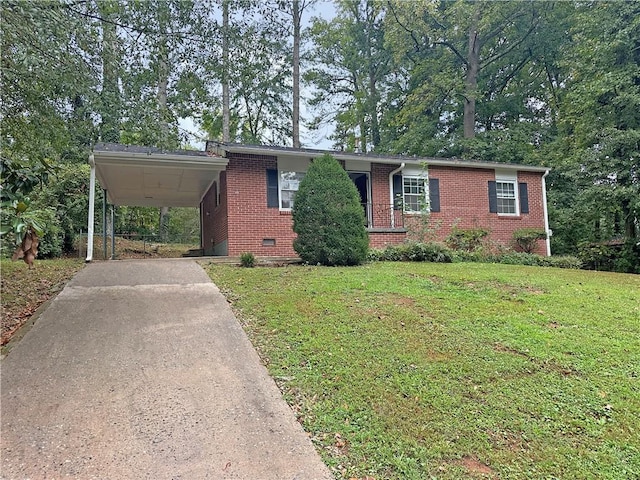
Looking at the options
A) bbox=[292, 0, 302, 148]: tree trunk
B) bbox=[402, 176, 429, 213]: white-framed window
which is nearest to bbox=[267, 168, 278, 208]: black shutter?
bbox=[402, 176, 429, 213]: white-framed window

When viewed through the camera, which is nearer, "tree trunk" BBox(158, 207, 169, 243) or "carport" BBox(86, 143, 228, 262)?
"carport" BBox(86, 143, 228, 262)

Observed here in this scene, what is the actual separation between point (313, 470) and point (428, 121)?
23165mm

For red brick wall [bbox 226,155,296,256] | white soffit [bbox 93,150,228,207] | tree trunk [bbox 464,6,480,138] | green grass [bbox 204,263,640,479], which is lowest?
green grass [bbox 204,263,640,479]

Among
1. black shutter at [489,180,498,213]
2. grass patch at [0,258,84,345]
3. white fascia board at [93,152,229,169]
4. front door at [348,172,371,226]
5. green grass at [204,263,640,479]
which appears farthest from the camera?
black shutter at [489,180,498,213]

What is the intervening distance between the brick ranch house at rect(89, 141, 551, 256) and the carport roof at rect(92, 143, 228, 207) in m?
0.02

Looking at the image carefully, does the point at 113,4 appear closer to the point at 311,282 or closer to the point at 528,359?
the point at 311,282

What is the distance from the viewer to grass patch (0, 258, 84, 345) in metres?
5.15

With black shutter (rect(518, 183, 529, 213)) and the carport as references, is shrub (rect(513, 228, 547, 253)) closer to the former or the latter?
black shutter (rect(518, 183, 529, 213))

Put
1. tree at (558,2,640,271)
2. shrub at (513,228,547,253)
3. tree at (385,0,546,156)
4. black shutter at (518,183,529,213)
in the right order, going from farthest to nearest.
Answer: tree at (385,0,546,156) → black shutter at (518,183,529,213) → shrub at (513,228,547,253) → tree at (558,2,640,271)

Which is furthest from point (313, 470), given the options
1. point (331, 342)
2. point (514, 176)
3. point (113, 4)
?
point (514, 176)

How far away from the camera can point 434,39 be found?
22.8m

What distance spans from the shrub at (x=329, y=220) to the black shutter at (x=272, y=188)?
2.47 m

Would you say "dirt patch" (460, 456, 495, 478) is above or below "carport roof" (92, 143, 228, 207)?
below

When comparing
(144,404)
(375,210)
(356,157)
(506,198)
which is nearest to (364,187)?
(375,210)
